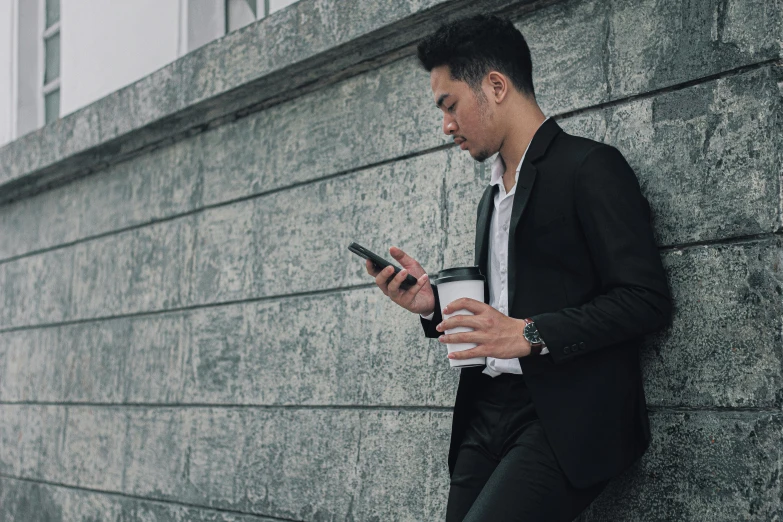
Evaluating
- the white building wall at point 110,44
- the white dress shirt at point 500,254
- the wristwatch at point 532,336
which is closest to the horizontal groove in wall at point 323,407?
the white dress shirt at point 500,254

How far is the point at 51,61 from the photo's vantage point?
8461 mm

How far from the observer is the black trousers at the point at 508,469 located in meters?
2.73

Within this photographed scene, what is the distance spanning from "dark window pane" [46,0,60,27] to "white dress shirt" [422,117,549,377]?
20.3 feet

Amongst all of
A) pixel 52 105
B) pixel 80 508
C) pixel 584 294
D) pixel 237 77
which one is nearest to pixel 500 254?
pixel 584 294

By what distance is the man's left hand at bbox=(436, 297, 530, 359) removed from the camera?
2707 mm

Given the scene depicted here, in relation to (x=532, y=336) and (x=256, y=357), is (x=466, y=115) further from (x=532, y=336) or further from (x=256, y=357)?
(x=256, y=357)

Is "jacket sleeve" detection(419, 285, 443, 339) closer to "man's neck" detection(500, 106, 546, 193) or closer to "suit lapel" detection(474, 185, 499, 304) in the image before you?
"suit lapel" detection(474, 185, 499, 304)

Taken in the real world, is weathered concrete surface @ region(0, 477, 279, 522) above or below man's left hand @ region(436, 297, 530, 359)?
below

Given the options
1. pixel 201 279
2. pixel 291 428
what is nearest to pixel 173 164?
pixel 201 279

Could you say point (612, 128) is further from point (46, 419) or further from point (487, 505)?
point (46, 419)

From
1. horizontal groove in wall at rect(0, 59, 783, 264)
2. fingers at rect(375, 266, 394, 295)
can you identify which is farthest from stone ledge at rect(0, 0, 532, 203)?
fingers at rect(375, 266, 394, 295)

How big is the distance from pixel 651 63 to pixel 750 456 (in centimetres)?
138

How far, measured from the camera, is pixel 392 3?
14.7 feet

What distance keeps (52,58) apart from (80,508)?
3.87 metres
